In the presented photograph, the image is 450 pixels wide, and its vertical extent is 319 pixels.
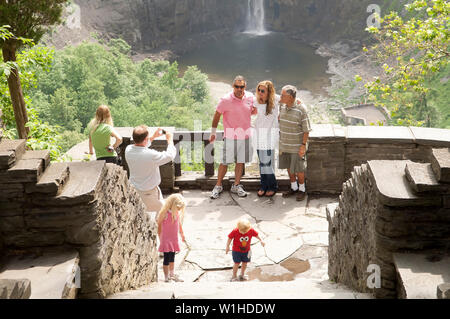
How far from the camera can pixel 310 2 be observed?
62.2m

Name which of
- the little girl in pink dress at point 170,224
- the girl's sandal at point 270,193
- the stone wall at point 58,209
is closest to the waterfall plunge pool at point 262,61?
the girl's sandal at point 270,193

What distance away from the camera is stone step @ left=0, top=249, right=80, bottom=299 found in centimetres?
275

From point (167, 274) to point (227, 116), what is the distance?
2430mm

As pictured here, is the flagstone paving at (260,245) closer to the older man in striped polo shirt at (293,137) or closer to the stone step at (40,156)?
the older man in striped polo shirt at (293,137)

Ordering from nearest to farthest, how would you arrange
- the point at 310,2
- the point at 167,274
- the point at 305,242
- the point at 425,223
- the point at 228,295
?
the point at 425,223 → the point at 228,295 → the point at 167,274 → the point at 305,242 → the point at 310,2

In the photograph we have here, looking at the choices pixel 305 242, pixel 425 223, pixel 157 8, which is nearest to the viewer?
pixel 425 223

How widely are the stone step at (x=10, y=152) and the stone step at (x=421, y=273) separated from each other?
8.23 ft

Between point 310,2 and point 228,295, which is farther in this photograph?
point 310,2

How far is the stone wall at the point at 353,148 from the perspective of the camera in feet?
21.0

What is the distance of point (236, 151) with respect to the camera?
676 centimetres

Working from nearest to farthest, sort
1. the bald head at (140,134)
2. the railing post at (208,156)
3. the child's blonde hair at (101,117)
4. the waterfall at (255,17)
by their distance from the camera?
1. the bald head at (140,134)
2. the child's blonde hair at (101,117)
3. the railing post at (208,156)
4. the waterfall at (255,17)

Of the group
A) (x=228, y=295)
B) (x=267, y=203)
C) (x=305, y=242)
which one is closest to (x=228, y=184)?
(x=267, y=203)

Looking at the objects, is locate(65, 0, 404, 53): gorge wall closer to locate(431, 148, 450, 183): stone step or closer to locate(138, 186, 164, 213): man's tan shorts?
locate(138, 186, 164, 213): man's tan shorts
